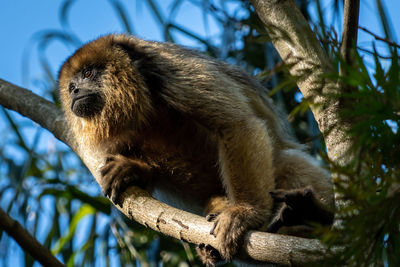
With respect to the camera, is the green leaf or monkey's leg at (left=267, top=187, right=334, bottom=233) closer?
monkey's leg at (left=267, top=187, right=334, bottom=233)

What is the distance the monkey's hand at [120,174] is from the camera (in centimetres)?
323

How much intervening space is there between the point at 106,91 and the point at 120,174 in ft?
2.19

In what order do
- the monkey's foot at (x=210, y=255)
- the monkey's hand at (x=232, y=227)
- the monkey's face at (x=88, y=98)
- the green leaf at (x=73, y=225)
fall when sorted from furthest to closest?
the green leaf at (x=73, y=225) → the monkey's face at (x=88, y=98) → the monkey's foot at (x=210, y=255) → the monkey's hand at (x=232, y=227)

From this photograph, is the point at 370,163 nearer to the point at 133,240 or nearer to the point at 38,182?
the point at 133,240

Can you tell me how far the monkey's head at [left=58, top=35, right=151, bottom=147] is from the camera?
3529 mm

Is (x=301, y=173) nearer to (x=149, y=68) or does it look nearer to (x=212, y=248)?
(x=212, y=248)

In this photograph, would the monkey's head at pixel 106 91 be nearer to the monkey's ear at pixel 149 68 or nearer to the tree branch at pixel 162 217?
the monkey's ear at pixel 149 68

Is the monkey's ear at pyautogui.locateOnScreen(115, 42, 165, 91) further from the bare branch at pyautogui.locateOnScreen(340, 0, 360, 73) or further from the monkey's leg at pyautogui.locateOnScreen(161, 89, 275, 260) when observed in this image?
the bare branch at pyautogui.locateOnScreen(340, 0, 360, 73)

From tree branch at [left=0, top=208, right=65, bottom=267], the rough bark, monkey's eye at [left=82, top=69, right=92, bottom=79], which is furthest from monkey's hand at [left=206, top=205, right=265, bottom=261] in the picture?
monkey's eye at [left=82, top=69, right=92, bottom=79]

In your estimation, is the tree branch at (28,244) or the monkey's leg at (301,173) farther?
the monkey's leg at (301,173)

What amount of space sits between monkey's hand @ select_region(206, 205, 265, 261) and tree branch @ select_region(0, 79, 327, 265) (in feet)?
0.19

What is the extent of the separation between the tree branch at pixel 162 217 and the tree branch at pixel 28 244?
0.54 metres

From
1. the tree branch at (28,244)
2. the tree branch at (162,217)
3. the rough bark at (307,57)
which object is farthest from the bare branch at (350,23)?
the tree branch at (28,244)

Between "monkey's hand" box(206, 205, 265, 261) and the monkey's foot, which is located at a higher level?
"monkey's hand" box(206, 205, 265, 261)
